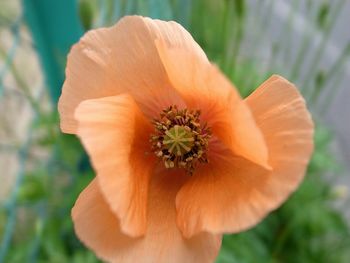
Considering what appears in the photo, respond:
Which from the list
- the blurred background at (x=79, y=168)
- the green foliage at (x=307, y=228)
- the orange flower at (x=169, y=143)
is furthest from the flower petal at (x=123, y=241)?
the green foliage at (x=307, y=228)

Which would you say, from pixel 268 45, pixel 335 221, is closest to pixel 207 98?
pixel 335 221

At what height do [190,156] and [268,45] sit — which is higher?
[190,156]

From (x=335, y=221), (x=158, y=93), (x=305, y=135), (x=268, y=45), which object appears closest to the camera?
(x=305, y=135)

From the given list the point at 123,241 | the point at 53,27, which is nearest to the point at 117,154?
the point at 123,241

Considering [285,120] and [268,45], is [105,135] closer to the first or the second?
[285,120]

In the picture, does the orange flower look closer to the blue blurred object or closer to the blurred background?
the blurred background

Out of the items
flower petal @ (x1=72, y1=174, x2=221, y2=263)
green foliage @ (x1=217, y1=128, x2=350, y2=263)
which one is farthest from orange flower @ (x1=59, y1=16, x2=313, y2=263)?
green foliage @ (x1=217, y1=128, x2=350, y2=263)

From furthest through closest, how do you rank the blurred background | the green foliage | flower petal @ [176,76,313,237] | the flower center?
the green foliage → the blurred background → the flower center → flower petal @ [176,76,313,237]
